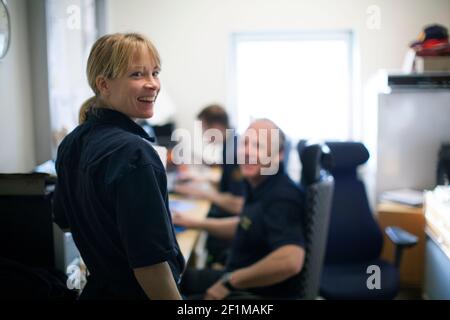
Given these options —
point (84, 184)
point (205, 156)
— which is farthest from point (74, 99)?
point (205, 156)

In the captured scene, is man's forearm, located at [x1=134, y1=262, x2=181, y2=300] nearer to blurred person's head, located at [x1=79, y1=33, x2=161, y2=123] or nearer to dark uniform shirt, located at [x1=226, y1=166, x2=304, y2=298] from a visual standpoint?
blurred person's head, located at [x1=79, y1=33, x2=161, y2=123]

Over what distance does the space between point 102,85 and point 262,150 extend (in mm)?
765

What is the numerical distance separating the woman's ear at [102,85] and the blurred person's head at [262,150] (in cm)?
71

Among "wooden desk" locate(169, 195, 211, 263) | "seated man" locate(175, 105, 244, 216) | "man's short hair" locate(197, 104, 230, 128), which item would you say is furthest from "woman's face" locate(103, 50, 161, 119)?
"man's short hair" locate(197, 104, 230, 128)

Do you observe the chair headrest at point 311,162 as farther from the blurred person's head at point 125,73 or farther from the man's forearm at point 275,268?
the blurred person's head at point 125,73

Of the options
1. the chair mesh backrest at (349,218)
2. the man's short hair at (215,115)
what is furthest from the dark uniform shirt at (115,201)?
the man's short hair at (215,115)

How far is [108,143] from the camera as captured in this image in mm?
887

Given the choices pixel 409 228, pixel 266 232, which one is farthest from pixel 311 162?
pixel 409 228

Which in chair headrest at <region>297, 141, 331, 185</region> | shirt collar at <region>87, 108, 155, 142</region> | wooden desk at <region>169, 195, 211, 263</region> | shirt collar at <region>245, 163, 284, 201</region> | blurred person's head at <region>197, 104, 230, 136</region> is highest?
shirt collar at <region>87, 108, 155, 142</region>

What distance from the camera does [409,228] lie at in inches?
85.7

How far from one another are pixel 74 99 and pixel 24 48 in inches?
14.7

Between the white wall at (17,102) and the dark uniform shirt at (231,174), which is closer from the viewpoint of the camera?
the white wall at (17,102)

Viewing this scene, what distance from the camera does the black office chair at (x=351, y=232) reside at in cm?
194

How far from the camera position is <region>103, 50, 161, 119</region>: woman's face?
0.93m
